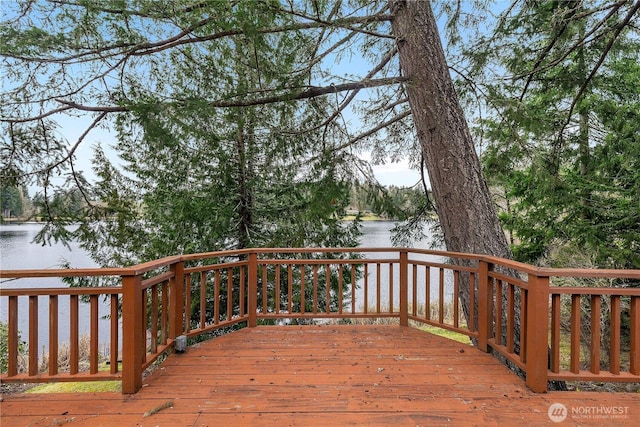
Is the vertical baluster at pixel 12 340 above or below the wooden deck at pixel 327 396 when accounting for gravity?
above

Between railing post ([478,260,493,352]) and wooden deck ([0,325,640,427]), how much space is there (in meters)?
0.15

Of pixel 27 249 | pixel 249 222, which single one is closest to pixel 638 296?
pixel 249 222

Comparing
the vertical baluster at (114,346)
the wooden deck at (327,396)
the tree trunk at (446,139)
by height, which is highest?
the tree trunk at (446,139)

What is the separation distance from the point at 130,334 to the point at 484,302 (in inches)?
115

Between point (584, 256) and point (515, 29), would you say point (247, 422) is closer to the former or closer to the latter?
point (515, 29)

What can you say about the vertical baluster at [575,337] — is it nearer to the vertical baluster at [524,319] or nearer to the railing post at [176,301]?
the vertical baluster at [524,319]

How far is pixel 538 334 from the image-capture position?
2314 mm

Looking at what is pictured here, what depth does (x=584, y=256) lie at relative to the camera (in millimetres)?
5848

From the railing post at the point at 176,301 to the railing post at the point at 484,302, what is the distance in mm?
2815

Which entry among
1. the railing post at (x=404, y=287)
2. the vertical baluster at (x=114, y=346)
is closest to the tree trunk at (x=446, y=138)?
the railing post at (x=404, y=287)

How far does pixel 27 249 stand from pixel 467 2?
9.78 m

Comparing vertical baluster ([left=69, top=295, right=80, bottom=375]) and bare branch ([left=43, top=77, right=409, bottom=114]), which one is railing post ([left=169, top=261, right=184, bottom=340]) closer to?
vertical baluster ([left=69, top=295, right=80, bottom=375])

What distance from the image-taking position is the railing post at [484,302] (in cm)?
299

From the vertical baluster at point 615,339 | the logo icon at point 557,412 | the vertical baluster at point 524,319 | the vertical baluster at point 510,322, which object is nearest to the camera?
the logo icon at point 557,412
